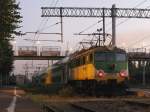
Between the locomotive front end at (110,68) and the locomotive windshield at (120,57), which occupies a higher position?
the locomotive windshield at (120,57)

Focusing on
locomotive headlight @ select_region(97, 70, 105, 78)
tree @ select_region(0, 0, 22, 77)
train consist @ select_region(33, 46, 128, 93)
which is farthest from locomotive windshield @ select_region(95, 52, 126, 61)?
tree @ select_region(0, 0, 22, 77)

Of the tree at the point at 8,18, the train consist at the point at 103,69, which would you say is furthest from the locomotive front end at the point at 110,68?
the tree at the point at 8,18

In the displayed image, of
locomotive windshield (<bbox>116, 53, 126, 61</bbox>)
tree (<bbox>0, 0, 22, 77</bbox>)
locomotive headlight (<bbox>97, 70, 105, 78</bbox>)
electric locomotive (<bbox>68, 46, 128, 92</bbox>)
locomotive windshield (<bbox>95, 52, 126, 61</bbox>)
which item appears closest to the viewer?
locomotive headlight (<bbox>97, 70, 105, 78</bbox>)

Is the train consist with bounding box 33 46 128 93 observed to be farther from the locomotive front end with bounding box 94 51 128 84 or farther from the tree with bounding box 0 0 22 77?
the tree with bounding box 0 0 22 77

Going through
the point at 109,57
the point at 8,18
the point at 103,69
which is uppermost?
the point at 8,18

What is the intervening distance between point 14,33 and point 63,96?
18194 millimetres

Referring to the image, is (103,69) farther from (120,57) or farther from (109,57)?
(120,57)

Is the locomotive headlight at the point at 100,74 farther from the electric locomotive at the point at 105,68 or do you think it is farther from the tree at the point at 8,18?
the tree at the point at 8,18

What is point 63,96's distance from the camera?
37875 millimetres

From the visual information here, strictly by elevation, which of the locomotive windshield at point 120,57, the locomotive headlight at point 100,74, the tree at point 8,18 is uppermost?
→ the tree at point 8,18

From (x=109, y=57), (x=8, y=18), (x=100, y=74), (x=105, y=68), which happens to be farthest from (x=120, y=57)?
(x=8, y=18)

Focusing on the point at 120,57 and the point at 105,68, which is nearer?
the point at 105,68

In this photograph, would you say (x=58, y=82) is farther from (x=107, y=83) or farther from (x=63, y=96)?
(x=107, y=83)

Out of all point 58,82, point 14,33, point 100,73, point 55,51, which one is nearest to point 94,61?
point 100,73
